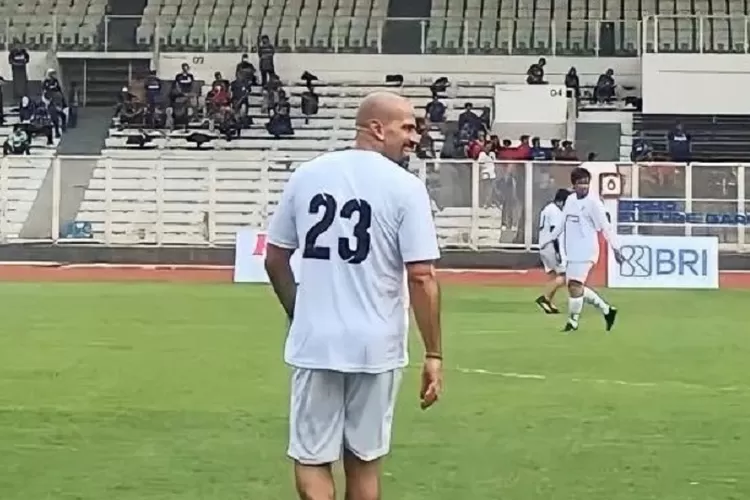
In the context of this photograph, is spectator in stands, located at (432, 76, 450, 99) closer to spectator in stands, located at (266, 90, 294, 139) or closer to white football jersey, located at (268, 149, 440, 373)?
spectator in stands, located at (266, 90, 294, 139)

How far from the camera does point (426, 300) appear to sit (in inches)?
272

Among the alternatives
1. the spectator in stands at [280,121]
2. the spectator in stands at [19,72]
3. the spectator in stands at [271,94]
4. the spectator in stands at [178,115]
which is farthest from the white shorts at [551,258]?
the spectator in stands at [19,72]

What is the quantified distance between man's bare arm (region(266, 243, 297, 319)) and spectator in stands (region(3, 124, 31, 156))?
34014mm

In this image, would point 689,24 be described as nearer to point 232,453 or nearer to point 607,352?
point 607,352

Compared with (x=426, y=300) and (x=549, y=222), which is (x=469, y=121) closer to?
(x=549, y=222)

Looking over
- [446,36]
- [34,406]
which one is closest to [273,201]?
[446,36]

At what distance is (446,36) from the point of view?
4694 centimetres

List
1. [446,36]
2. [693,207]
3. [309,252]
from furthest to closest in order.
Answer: [446,36] < [693,207] < [309,252]

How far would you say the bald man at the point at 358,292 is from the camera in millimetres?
6824

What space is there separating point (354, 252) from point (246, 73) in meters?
38.0

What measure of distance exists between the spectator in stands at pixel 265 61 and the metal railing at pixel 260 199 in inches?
296

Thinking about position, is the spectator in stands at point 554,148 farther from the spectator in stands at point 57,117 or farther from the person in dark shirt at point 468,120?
the spectator in stands at point 57,117

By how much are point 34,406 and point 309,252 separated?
20.6 ft

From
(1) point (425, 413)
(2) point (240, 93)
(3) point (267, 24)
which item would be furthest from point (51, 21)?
(1) point (425, 413)
